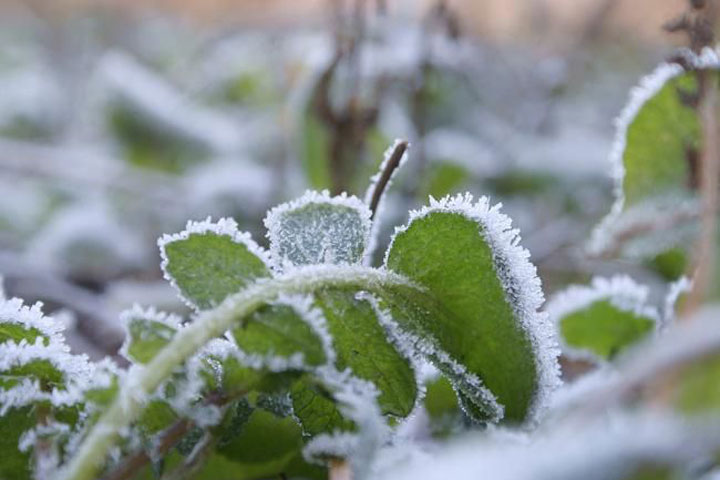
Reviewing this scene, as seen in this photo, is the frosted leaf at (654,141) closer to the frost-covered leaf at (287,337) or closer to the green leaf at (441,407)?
the green leaf at (441,407)

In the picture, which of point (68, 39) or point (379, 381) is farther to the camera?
point (68, 39)

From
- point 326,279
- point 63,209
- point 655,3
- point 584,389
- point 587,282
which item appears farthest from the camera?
point 655,3

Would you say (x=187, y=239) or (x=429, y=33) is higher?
(x=429, y=33)

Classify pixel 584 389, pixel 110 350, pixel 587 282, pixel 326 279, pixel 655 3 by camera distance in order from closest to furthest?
pixel 326 279 → pixel 584 389 → pixel 110 350 → pixel 587 282 → pixel 655 3

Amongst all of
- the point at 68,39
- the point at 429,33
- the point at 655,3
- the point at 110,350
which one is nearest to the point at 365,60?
the point at 429,33

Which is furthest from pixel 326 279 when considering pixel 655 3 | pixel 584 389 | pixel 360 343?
pixel 655 3

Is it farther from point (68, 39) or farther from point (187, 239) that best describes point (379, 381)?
point (68, 39)

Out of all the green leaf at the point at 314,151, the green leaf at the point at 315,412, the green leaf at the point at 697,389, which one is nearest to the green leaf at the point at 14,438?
the green leaf at the point at 315,412

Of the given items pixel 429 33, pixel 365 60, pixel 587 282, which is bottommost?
pixel 587 282
